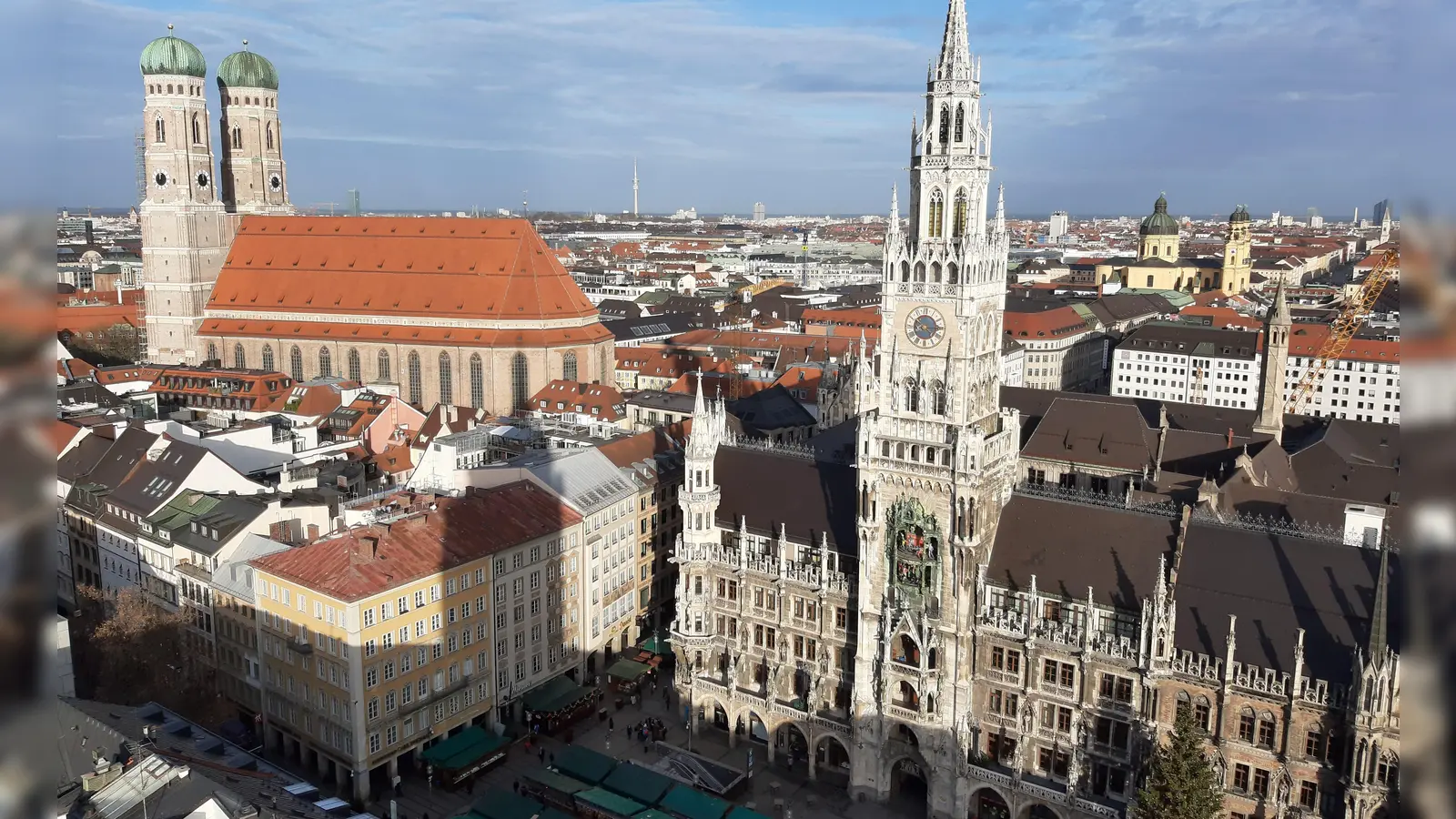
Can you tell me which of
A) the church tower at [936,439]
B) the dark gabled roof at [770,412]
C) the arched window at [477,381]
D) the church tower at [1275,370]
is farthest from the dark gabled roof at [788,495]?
the arched window at [477,381]

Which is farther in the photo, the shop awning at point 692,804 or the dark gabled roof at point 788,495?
the dark gabled roof at point 788,495

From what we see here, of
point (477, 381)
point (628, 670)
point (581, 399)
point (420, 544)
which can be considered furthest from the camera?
point (477, 381)

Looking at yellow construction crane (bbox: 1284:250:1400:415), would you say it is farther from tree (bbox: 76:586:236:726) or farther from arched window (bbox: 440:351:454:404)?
tree (bbox: 76:586:236:726)

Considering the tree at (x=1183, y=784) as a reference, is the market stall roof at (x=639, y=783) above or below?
below

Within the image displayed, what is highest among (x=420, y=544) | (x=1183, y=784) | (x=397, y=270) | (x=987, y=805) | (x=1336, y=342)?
(x=397, y=270)

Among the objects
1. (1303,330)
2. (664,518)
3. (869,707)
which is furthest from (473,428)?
(1303,330)

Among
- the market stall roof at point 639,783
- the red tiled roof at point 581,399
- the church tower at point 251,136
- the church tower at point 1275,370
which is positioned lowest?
the market stall roof at point 639,783

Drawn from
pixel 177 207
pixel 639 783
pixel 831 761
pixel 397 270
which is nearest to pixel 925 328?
pixel 831 761

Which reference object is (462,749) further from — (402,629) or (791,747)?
(791,747)

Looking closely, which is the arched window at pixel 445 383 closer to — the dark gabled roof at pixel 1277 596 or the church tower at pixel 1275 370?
the church tower at pixel 1275 370
